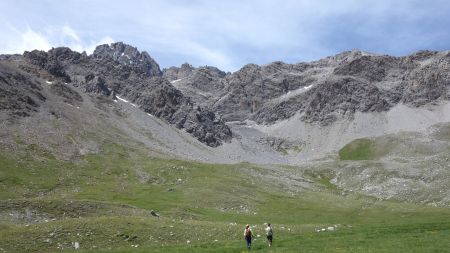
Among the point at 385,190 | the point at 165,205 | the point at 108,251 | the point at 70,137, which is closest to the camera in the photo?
the point at 108,251

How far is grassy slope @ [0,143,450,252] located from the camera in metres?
42.5

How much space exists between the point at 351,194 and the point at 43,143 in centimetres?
10839

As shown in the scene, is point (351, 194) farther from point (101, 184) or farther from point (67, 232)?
point (67, 232)

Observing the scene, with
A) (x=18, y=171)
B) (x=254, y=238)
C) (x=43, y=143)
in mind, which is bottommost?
(x=254, y=238)

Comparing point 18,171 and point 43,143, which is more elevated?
point 43,143

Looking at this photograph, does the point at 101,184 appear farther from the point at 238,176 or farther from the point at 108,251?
the point at 108,251

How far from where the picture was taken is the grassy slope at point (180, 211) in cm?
4250

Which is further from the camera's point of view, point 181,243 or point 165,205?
point 165,205

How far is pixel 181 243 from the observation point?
46375mm

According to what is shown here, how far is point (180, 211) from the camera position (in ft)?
288

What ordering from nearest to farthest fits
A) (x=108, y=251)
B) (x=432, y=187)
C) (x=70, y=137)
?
1. (x=108, y=251)
2. (x=432, y=187)
3. (x=70, y=137)

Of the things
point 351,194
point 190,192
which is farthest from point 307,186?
point 190,192

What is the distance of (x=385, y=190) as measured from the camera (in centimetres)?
15738

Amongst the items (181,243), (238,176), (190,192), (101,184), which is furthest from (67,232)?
(238,176)
